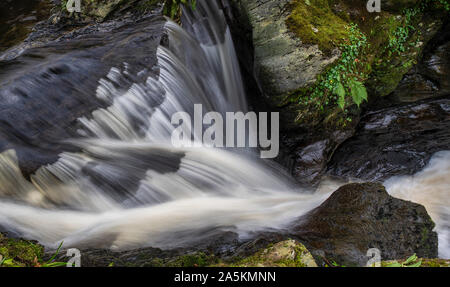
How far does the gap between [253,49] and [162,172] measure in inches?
102

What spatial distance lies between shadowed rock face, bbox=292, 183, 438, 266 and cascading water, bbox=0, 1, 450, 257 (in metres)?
0.57

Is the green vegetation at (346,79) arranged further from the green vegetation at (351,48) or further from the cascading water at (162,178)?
the cascading water at (162,178)

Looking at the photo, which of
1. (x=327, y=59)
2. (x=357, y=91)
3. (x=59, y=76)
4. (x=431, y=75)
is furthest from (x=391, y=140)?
(x=59, y=76)

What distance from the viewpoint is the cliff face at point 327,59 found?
5703 mm

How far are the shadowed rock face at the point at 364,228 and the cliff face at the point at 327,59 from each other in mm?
2333

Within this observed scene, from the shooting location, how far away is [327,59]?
5.67 m

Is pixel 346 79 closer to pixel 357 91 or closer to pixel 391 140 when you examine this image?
pixel 357 91

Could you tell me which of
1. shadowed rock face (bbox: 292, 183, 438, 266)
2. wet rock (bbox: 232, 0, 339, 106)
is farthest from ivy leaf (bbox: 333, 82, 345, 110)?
shadowed rock face (bbox: 292, 183, 438, 266)

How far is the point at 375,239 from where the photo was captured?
128 inches

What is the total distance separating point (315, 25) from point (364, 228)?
3560 millimetres

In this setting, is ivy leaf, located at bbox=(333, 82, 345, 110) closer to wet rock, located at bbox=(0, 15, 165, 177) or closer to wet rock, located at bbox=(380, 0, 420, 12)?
wet rock, located at bbox=(380, 0, 420, 12)

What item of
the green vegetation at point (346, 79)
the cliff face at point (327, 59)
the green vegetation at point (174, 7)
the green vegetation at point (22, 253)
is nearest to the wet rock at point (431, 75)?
the cliff face at point (327, 59)
